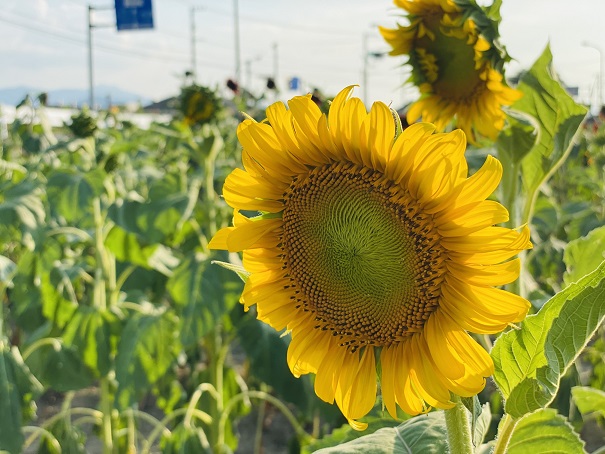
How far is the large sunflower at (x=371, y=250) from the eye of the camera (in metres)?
0.57

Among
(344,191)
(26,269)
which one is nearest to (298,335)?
(344,191)

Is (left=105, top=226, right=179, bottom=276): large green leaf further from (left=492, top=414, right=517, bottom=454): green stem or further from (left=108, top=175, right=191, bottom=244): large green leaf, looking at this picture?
(left=492, top=414, right=517, bottom=454): green stem

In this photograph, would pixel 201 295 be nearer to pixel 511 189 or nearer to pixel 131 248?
pixel 131 248

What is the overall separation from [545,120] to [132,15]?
49.4ft

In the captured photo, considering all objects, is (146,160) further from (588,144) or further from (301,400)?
(588,144)

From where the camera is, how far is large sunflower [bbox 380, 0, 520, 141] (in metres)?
1.04

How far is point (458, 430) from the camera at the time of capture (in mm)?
606

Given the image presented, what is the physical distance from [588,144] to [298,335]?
5.58 metres

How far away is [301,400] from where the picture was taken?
6.93 feet

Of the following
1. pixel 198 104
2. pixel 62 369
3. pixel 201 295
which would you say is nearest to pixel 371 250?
pixel 201 295

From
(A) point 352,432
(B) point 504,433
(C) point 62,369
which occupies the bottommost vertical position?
(C) point 62,369

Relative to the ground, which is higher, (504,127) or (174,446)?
(504,127)

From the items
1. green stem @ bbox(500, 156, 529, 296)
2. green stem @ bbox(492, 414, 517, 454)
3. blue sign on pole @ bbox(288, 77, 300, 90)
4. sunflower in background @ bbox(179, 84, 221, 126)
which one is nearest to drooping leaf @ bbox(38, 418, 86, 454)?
sunflower in background @ bbox(179, 84, 221, 126)

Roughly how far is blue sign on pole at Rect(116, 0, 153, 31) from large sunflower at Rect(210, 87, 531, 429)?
49.0 ft
